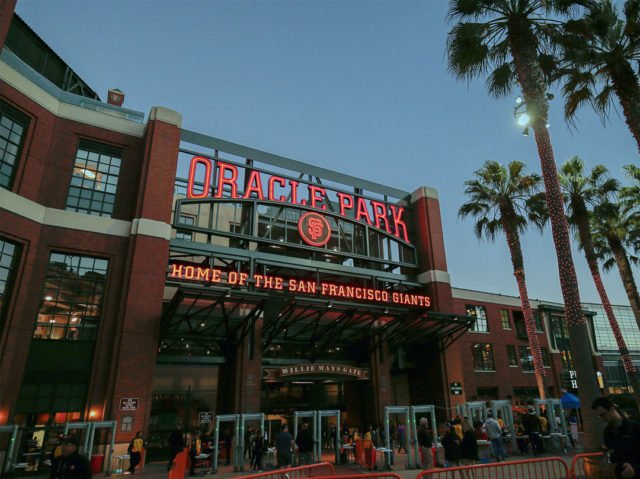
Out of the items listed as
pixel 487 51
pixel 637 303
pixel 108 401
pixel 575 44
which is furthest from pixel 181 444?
pixel 637 303

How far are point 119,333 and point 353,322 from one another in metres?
13.2

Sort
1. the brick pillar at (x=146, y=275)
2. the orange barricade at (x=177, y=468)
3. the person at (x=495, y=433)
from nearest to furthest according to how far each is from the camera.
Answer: the orange barricade at (x=177, y=468) → the person at (x=495, y=433) → the brick pillar at (x=146, y=275)

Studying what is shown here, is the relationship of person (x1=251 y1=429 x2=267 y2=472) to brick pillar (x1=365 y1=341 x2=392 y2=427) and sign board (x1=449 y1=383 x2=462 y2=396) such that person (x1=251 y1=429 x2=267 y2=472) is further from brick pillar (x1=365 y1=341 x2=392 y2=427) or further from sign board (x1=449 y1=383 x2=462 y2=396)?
sign board (x1=449 y1=383 x2=462 y2=396)

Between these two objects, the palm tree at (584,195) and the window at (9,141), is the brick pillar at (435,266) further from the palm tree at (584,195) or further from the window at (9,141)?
the window at (9,141)

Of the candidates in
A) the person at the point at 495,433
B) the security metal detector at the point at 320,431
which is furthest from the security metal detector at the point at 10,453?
the person at the point at 495,433

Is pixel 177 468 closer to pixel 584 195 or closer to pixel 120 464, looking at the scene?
pixel 120 464

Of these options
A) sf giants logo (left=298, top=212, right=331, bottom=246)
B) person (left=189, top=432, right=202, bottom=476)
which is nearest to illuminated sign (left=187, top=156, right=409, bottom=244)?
sf giants logo (left=298, top=212, right=331, bottom=246)

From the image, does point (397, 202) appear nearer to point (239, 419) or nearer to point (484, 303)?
point (484, 303)

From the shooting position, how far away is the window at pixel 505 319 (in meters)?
41.9

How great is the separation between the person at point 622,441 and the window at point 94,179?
23.4 meters

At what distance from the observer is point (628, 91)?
16.4 metres

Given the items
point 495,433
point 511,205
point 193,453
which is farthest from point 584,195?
point 193,453

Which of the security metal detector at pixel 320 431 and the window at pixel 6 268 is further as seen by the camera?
the security metal detector at pixel 320 431

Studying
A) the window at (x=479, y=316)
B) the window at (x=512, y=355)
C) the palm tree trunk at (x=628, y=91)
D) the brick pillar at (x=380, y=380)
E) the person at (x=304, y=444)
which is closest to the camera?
the palm tree trunk at (x=628, y=91)
